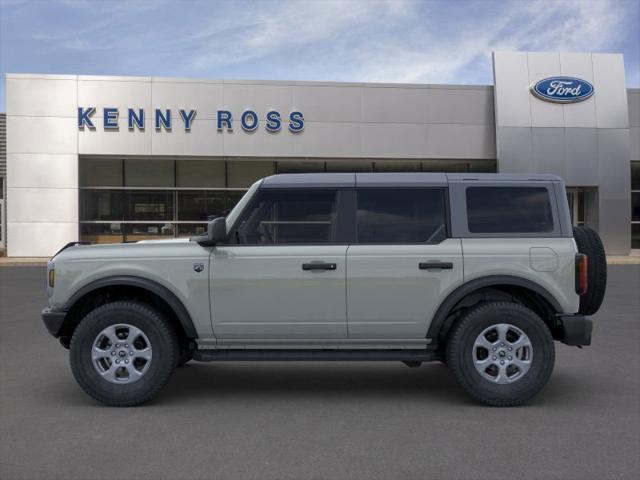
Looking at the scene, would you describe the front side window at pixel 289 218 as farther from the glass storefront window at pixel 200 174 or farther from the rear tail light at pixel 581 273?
the glass storefront window at pixel 200 174

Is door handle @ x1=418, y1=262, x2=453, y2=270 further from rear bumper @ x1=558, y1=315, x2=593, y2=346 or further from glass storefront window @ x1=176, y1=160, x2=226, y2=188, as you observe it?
glass storefront window @ x1=176, y1=160, x2=226, y2=188

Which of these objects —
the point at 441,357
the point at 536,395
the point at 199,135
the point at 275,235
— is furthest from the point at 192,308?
the point at 199,135

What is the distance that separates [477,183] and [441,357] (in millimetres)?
1530

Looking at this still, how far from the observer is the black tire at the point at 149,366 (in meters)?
5.38

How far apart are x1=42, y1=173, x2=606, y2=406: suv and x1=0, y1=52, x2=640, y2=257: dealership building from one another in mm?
20562

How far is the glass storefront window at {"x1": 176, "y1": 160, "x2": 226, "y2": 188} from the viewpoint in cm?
2739

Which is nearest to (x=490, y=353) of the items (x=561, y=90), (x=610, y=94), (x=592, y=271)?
(x=592, y=271)

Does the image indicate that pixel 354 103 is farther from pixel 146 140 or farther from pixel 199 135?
pixel 146 140

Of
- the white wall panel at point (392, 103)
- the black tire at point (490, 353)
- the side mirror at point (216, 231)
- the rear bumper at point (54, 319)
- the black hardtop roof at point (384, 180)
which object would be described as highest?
the white wall panel at point (392, 103)

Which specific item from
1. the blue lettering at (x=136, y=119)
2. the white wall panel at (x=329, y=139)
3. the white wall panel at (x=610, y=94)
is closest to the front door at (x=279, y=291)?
the white wall panel at (x=329, y=139)

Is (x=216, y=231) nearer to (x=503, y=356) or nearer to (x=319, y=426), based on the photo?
(x=319, y=426)

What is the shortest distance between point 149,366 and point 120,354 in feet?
Answer: 0.89

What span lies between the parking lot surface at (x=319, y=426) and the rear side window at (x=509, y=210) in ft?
4.85

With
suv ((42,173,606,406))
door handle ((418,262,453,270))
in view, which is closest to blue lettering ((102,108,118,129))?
suv ((42,173,606,406))
